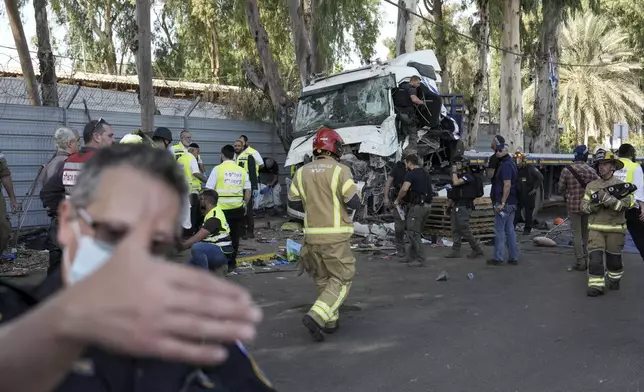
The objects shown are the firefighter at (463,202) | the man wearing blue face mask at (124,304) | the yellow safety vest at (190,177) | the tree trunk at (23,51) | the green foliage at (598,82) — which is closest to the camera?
the man wearing blue face mask at (124,304)

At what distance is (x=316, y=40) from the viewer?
16859mm

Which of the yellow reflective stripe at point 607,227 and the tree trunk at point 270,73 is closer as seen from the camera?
the yellow reflective stripe at point 607,227

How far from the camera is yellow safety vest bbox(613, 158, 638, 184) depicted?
787cm

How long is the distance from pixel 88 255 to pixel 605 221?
7476 millimetres

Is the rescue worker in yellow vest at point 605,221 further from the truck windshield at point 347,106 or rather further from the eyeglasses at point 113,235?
the eyeglasses at point 113,235

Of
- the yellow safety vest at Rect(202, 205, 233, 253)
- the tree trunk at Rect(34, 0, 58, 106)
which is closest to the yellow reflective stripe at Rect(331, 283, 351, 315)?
the yellow safety vest at Rect(202, 205, 233, 253)

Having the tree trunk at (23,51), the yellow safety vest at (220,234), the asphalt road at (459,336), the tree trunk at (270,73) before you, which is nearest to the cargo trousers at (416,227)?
the asphalt road at (459,336)

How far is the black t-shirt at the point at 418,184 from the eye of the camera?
9805mm

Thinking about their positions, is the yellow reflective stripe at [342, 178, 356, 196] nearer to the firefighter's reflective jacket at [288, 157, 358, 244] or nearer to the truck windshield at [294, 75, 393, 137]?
the firefighter's reflective jacket at [288, 157, 358, 244]

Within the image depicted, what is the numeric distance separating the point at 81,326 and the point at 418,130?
12315mm

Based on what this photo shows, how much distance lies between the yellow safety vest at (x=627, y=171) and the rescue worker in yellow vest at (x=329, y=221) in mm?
3850

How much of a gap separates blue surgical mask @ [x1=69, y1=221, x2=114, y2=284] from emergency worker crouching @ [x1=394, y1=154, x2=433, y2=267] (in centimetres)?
880

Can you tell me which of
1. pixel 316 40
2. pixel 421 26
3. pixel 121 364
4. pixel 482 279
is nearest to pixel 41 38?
pixel 316 40

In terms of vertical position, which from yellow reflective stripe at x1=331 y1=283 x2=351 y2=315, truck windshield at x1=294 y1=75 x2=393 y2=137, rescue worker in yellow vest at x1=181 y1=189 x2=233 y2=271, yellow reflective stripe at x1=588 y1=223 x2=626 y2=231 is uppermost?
truck windshield at x1=294 y1=75 x2=393 y2=137
